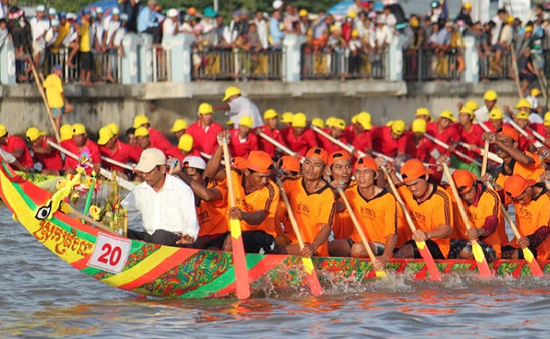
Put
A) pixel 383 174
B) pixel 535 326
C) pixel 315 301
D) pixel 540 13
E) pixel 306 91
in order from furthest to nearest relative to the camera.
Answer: pixel 540 13
pixel 306 91
pixel 383 174
pixel 315 301
pixel 535 326

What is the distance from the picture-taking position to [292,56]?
2541cm

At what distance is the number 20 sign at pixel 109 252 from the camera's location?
11.6 meters

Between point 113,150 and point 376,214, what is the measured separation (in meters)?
7.24

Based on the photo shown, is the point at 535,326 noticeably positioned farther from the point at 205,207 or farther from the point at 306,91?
the point at 306,91

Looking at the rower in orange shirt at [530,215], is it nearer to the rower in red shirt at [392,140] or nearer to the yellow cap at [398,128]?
the rower in red shirt at [392,140]

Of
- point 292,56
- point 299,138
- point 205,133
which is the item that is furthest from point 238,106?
point 292,56

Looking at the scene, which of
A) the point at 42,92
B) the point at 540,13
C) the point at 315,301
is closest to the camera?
the point at 315,301

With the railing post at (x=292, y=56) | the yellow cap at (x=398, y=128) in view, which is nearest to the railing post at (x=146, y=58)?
the railing post at (x=292, y=56)

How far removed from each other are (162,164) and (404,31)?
16.3m

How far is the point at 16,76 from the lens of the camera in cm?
2202

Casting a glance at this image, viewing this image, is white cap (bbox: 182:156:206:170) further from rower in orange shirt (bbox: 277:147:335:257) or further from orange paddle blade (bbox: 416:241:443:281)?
orange paddle blade (bbox: 416:241:443:281)

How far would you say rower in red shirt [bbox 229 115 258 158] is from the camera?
19625 millimetres

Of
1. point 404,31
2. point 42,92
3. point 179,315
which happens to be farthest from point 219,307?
point 404,31

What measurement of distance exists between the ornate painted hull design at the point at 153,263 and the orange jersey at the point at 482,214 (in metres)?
0.74
